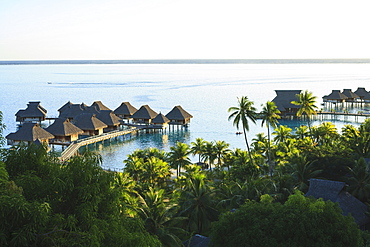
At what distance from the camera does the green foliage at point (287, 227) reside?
17.2 meters

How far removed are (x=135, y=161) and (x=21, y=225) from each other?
81.5ft

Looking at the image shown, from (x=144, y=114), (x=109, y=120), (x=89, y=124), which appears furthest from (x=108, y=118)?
(x=144, y=114)

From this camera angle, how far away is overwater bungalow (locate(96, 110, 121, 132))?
70.3m

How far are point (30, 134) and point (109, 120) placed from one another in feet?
56.3

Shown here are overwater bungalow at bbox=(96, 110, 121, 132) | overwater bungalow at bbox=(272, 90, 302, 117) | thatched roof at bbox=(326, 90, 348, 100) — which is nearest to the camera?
overwater bungalow at bbox=(96, 110, 121, 132)

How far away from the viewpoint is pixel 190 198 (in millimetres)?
26391

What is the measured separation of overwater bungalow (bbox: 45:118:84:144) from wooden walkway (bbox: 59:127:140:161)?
6.13 feet

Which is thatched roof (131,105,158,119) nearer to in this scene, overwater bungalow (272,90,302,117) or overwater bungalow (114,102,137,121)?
overwater bungalow (114,102,137,121)

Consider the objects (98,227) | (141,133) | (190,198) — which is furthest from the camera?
(141,133)

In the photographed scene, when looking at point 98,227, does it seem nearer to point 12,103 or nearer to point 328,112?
point 328,112

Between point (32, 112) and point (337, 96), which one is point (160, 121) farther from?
point (337, 96)

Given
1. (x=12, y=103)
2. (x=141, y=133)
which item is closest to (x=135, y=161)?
(x=141, y=133)

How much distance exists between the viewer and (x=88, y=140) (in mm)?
61188

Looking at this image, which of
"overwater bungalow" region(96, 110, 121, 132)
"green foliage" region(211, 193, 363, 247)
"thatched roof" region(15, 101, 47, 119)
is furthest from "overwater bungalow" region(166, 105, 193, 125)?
"green foliage" region(211, 193, 363, 247)
